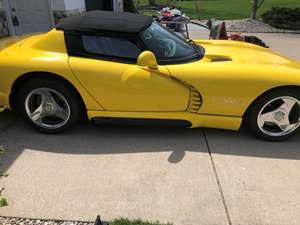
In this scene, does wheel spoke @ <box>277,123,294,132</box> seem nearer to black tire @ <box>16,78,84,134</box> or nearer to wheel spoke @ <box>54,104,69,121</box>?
black tire @ <box>16,78,84,134</box>

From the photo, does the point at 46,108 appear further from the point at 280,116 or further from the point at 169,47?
the point at 280,116

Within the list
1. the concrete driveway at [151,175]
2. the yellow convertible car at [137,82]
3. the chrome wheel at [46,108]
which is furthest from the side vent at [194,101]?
the chrome wheel at [46,108]

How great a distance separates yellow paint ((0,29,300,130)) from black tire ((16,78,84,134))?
0.11 meters

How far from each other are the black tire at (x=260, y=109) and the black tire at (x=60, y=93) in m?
1.82

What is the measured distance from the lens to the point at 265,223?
273cm

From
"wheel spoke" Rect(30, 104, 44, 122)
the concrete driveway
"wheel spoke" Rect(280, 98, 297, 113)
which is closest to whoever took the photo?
the concrete driveway

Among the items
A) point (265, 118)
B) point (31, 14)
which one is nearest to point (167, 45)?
point (265, 118)

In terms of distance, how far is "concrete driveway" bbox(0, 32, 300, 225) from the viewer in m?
2.83

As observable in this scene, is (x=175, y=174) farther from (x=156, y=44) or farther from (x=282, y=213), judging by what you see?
Answer: (x=156, y=44)

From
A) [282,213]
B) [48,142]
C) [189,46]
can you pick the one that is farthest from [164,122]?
[282,213]

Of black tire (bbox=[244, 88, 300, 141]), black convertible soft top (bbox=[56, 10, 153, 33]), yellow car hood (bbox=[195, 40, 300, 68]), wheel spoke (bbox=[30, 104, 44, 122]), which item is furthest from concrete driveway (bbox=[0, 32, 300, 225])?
black convertible soft top (bbox=[56, 10, 153, 33])

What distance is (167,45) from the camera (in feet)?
13.2

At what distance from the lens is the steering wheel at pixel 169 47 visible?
3871mm

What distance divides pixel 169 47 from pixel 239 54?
828 mm
